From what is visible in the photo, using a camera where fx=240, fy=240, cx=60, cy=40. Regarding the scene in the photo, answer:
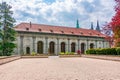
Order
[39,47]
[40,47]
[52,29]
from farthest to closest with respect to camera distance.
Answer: [52,29] < [40,47] < [39,47]

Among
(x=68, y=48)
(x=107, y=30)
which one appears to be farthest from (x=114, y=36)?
(x=68, y=48)

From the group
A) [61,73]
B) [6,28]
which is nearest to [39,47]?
[6,28]

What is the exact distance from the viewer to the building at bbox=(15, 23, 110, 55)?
71.1m

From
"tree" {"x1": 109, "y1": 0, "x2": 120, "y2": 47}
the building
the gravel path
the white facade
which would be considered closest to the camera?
the gravel path

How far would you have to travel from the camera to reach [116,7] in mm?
28328

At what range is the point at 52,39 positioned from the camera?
252ft

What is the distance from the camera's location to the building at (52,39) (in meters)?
71.1

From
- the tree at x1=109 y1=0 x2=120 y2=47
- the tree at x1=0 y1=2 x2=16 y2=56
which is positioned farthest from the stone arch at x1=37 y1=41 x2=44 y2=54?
the tree at x1=109 y1=0 x2=120 y2=47

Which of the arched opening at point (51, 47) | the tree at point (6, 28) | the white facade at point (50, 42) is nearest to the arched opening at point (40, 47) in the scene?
the white facade at point (50, 42)

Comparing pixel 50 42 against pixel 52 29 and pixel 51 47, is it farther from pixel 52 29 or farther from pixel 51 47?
pixel 52 29

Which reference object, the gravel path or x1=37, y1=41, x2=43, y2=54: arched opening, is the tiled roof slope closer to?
x1=37, y1=41, x2=43, y2=54: arched opening

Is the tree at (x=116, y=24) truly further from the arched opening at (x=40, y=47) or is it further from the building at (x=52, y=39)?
the arched opening at (x=40, y=47)

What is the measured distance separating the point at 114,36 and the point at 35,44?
140ft

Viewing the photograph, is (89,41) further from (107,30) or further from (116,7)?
(116,7)
